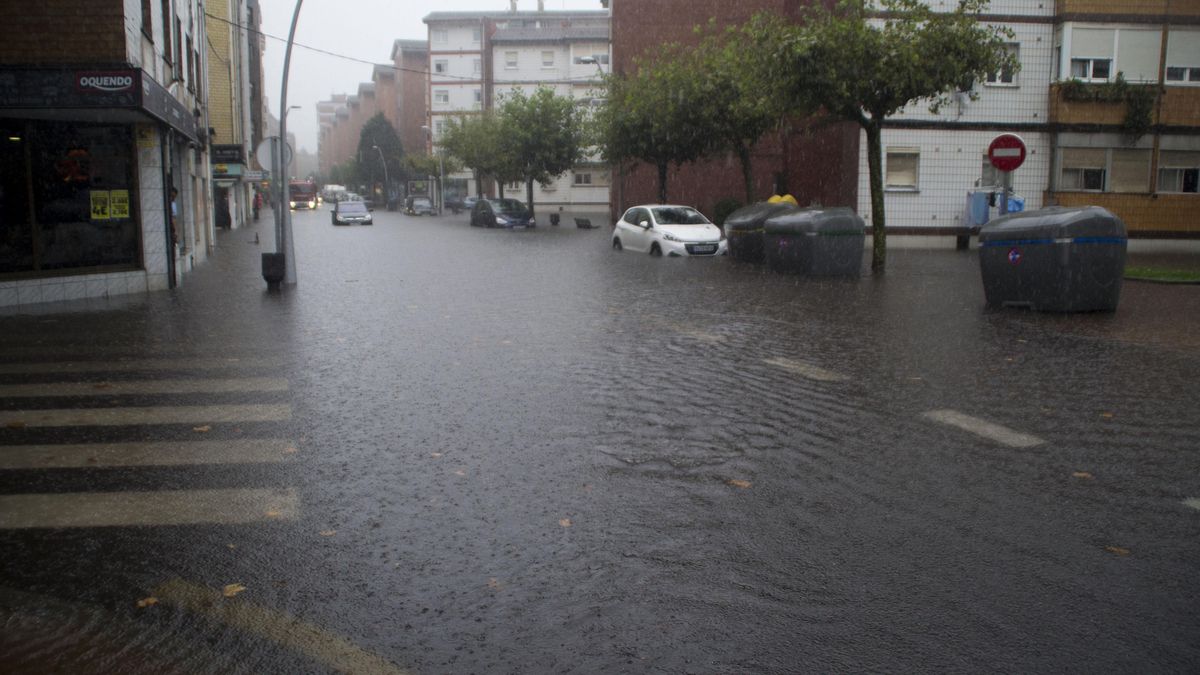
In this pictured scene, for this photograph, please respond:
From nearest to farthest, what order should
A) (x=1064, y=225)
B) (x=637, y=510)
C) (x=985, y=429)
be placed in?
(x=637, y=510) < (x=985, y=429) < (x=1064, y=225)

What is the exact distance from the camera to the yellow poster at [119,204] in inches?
642

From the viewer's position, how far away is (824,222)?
1955 cm

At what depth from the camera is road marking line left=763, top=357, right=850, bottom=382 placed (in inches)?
340

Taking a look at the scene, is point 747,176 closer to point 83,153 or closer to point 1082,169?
point 1082,169

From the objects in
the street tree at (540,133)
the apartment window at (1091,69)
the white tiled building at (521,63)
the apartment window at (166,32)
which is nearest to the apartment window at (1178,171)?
the apartment window at (1091,69)

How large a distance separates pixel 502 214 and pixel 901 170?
78.2ft

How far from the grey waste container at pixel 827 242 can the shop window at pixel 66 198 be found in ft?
38.9

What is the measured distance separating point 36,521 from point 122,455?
1.27 metres

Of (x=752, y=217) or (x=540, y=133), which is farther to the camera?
(x=540, y=133)

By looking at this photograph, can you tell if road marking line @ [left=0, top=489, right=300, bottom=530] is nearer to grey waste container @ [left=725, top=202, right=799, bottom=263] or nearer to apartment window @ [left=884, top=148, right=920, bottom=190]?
grey waste container @ [left=725, top=202, right=799, bottom=263]

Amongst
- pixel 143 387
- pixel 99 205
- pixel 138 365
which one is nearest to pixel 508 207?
pixel 99 205

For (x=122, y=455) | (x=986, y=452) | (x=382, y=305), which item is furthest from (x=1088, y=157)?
(x=122, y=455)

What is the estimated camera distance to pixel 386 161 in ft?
371

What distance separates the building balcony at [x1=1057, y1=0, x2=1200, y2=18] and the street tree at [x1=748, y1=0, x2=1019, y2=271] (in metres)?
11.0
